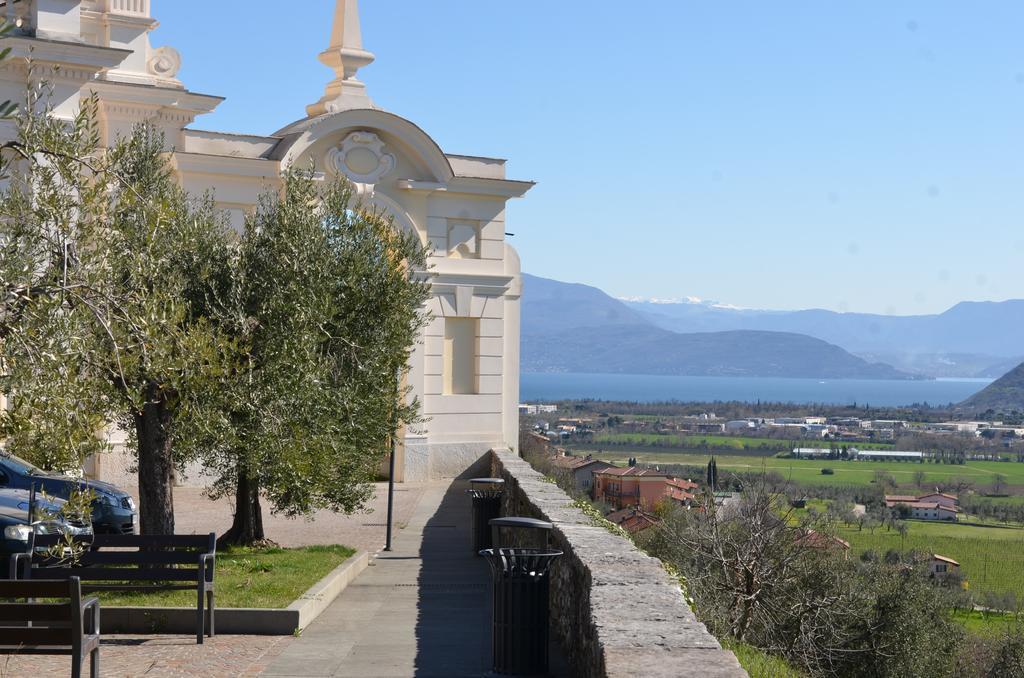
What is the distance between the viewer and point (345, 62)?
93.7 ft

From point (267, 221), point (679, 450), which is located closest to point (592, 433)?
point (679, 450)

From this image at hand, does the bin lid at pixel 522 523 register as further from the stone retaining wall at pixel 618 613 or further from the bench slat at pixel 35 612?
the bench slat at pixel 35 612

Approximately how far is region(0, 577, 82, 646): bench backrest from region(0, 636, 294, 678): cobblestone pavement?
4.33ft

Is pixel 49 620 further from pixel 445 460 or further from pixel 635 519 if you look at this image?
pixel 445 460

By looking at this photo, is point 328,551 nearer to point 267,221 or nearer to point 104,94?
point 267,221

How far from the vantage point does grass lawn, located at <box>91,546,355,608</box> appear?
443 inches

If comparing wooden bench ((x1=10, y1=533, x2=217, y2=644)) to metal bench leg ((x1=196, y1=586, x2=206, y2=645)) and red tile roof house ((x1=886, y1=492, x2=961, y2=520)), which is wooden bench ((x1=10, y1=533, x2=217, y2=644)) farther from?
red tile roof house ((x1=886, y1=492, x2=961, y2=520))

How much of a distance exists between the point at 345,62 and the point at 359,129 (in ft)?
9.02

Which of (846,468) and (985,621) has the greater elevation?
(846,468)

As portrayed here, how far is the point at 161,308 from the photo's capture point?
8.98 metres

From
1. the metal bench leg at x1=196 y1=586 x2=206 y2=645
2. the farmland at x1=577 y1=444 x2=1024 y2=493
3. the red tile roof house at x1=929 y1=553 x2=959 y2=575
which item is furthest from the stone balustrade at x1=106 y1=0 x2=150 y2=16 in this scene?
the farmland at x1=577 y1=444 x2=1024 y2=493

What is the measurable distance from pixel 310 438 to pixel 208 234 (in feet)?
8.55

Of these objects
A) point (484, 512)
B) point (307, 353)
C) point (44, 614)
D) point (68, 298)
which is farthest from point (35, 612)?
point (484, 512)

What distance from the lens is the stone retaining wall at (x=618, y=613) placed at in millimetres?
5531
